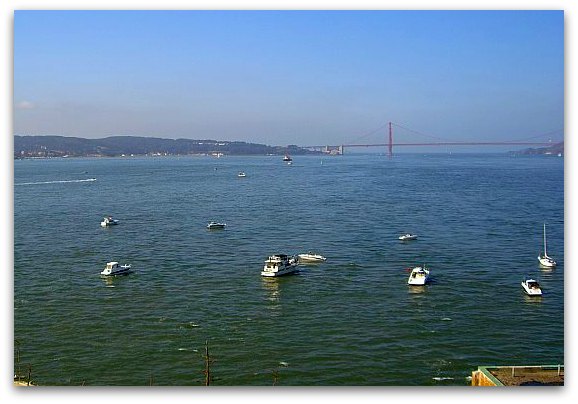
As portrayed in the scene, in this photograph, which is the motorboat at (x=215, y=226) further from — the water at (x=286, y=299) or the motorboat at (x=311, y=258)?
the motorboat at (x=311, y=258)

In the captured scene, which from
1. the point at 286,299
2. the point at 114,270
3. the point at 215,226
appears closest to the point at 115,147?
the point at 215,226

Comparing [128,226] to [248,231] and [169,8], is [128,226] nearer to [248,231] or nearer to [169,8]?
[248,231]

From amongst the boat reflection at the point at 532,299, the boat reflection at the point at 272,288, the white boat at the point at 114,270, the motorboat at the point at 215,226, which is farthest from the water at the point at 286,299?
the motorboat at the point at 215,226

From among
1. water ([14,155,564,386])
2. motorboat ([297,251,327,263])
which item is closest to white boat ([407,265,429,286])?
water ([14,155,564,386])

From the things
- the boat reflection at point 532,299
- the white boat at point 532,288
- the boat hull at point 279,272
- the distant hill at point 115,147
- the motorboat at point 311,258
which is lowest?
the boat reflection at point 532,299

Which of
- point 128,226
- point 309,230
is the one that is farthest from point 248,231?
point 128,226

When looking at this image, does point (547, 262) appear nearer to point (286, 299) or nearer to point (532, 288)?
point (532, 288)

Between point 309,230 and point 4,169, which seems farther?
point 309,230
